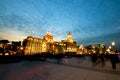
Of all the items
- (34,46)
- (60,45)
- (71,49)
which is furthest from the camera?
(71,49)

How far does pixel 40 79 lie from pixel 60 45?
144 meters

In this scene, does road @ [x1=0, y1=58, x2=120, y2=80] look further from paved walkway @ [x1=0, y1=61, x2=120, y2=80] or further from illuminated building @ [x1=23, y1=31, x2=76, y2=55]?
illuminated building @ [x1=23, y1=31, x2=76, y2=55]

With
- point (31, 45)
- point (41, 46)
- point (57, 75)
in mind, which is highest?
point (31, 45)

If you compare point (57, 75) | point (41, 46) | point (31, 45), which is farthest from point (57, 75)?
point (41, 46)

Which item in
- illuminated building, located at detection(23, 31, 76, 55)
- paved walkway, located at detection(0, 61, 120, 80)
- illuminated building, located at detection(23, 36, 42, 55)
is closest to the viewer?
paved walkway, located at detection(0, 61, 120, 80)

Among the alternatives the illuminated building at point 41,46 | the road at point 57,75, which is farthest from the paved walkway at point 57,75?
the illuminated building at point 41,46

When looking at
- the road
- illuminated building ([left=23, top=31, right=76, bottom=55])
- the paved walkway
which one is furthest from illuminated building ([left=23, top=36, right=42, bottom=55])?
the paved walkway

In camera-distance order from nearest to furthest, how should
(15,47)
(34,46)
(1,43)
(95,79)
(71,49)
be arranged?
(95,79) < (1,43) < (15,47) < (34,46) < (71,49)

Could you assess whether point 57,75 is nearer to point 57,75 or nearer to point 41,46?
point 57,75

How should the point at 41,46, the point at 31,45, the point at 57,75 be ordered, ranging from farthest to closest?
the point at 41,46
the point at 31,45
the point at 57,75

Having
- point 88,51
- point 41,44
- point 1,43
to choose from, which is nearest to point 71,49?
point 88,51

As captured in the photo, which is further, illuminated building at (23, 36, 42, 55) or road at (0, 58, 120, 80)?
illuminated building at (23, 36, 42, 55)

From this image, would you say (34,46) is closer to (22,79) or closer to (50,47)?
(50,47)

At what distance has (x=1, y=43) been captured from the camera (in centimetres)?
9325
